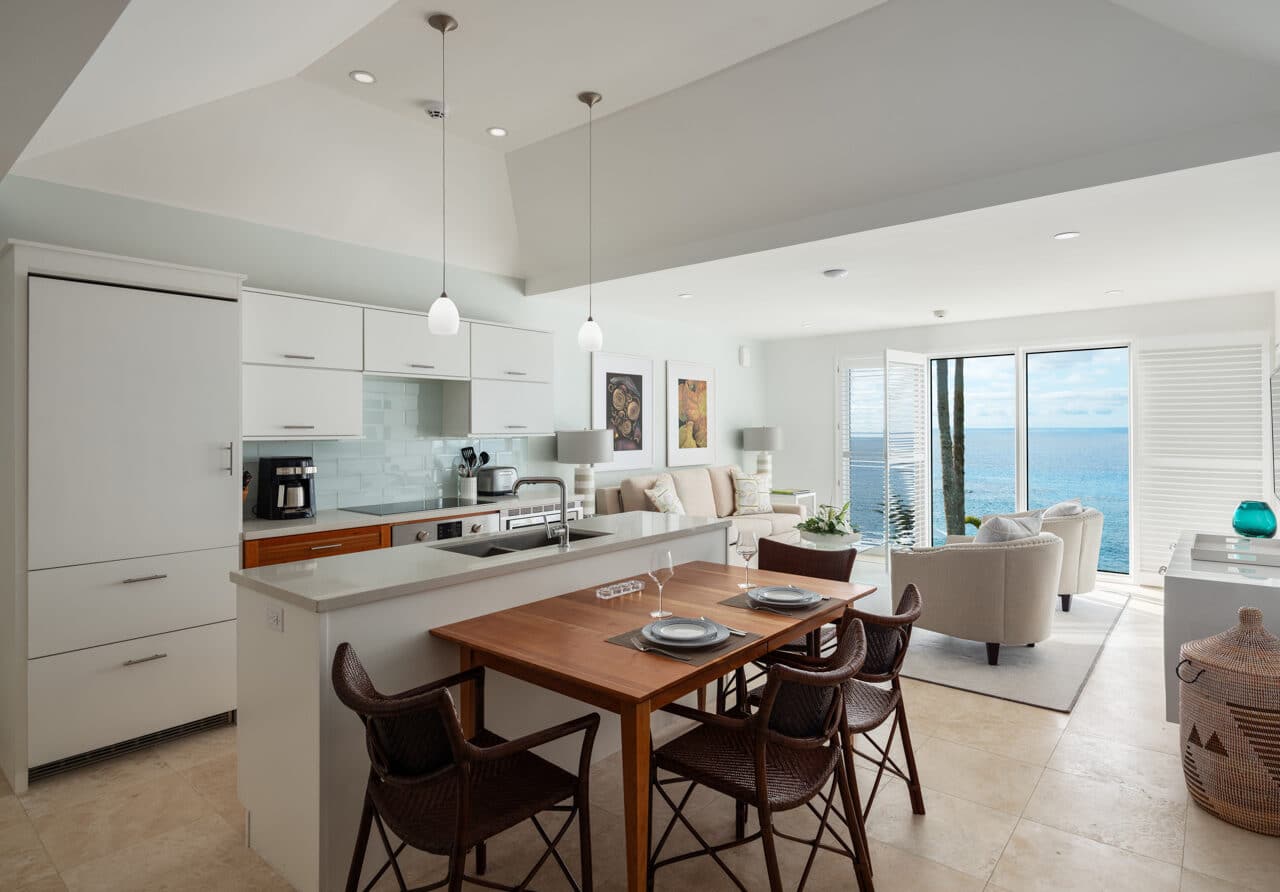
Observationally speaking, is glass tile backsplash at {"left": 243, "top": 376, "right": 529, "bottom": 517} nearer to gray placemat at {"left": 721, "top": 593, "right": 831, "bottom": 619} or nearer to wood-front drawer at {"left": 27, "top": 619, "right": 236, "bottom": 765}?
wood-front drawer at {"left": 27, "top": 619, "right": 236, "bottom": 765}

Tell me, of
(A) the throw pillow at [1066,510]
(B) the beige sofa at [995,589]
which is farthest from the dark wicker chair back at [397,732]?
(A) the throw pillow at [1066,510]

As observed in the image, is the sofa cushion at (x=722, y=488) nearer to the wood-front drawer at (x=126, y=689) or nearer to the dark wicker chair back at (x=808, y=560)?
the dark wicker chair back at (x=808, y=560)

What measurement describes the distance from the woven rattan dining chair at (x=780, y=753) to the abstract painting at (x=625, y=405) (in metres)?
4.14

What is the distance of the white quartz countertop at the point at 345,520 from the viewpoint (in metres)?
3.41

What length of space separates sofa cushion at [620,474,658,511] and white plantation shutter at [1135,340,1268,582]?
415 cm

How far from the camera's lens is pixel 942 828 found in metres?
2.43

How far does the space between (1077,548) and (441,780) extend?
4939 mm

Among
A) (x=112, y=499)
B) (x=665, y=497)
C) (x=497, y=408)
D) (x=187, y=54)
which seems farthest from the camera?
(x=665, y=497)

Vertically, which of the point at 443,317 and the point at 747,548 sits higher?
the point at 443,317

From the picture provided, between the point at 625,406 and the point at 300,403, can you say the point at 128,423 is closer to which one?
the point at 300,403

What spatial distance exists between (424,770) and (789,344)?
7.04m

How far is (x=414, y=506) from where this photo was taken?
4.31m

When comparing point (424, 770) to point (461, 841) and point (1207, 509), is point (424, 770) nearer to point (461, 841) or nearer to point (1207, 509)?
point (461, 841)

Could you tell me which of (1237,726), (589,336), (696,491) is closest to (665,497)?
(696,491)
